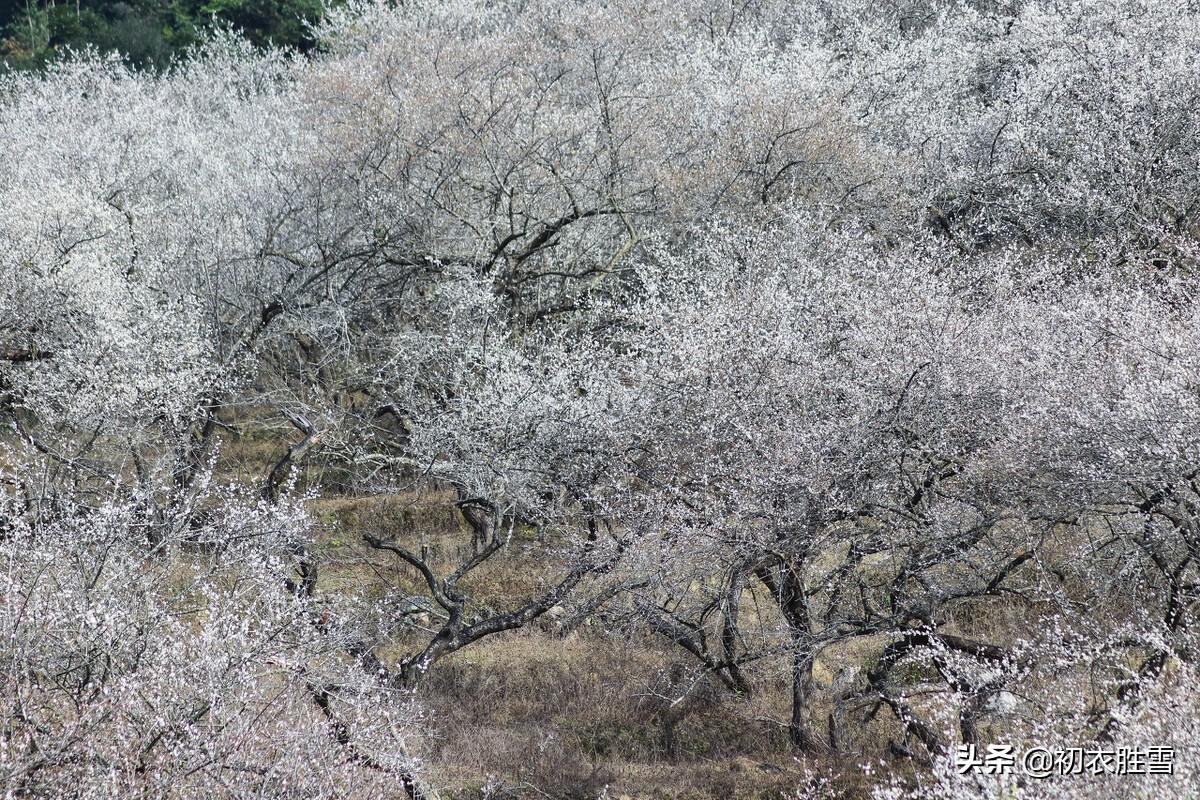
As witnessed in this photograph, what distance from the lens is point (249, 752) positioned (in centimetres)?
715

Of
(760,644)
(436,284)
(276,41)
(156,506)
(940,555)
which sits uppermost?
(276,41)

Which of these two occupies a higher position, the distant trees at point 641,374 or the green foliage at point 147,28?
the green foliage at point 147,28

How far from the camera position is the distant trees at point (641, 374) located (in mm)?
8719

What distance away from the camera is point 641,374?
13945 mm

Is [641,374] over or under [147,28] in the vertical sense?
under

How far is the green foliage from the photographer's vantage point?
3784cm

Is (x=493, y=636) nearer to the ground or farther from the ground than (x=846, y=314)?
nearer to the ground

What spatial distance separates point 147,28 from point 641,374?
111 ft

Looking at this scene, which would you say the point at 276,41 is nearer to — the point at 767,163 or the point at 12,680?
the point at 767,163

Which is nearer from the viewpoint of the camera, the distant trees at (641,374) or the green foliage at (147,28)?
the distant trees at (641,374)

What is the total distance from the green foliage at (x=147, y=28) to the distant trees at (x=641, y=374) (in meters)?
11.9

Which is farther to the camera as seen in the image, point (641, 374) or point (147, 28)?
point (147, 28)

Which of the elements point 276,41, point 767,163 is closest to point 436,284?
point 767,163

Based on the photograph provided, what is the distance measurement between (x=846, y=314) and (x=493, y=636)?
21.5 ft
